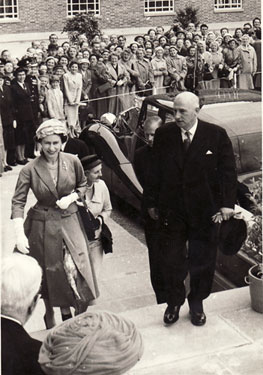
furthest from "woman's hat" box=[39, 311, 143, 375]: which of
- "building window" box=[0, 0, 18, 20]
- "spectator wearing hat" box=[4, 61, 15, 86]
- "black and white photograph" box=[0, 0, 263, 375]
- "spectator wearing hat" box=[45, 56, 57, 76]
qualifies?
"spectator wearing hat" box=[45, 56, 57, 76]

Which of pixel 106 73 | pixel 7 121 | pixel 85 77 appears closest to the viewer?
pixel 7 121

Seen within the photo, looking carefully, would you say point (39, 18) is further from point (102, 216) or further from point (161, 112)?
point (102, 216)

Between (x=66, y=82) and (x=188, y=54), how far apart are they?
1.90 m

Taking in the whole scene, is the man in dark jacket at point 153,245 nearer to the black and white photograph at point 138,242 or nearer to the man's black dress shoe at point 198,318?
the black and white photograph at point 138,242

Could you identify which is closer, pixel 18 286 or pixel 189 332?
pixel 18 286

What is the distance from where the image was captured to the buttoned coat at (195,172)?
3426mm

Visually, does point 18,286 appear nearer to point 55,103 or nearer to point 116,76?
point 55,103

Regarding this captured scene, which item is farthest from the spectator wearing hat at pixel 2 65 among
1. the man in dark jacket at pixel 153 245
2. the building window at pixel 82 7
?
the man in dark jacket at pixel 153 245

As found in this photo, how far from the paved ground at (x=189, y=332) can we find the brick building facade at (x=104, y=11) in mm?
1681

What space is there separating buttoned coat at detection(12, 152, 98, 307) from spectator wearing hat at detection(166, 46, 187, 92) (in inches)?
172

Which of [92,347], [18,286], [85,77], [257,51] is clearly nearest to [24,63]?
[85,77]

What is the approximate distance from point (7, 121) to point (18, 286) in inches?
195

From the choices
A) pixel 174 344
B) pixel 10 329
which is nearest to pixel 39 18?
pixel 174 344

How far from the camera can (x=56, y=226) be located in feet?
11.7
